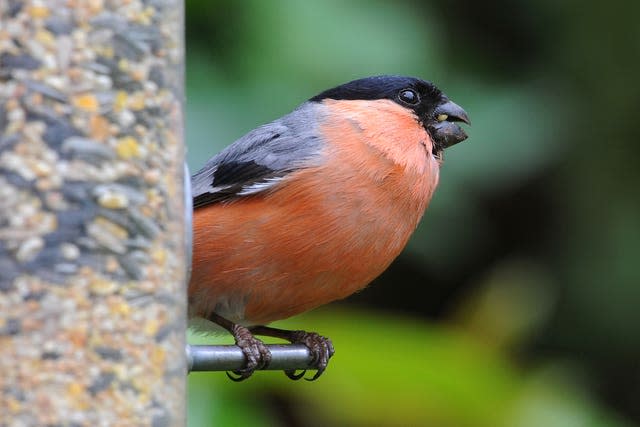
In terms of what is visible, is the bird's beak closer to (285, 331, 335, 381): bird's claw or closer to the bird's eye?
the bird's eye

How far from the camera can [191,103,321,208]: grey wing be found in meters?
3.84

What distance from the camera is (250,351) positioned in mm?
3449

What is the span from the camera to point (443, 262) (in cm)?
575

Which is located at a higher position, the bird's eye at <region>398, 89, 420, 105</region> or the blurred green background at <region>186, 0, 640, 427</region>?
the bird's eye at <region>398, 89, 420, 105</region>

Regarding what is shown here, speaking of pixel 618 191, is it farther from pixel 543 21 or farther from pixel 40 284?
pixel 40 284

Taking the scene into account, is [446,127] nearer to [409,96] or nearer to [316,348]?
[409,96]

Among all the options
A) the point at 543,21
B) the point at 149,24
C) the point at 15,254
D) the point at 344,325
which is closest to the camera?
the point at 15,254

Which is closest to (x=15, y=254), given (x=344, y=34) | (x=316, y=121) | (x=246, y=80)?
(x=316, y=121)

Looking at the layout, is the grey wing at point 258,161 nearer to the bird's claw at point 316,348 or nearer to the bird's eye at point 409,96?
the bird's eye at point 409,96

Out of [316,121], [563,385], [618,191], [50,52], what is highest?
[50,52]

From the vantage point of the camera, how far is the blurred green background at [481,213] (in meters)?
4.52

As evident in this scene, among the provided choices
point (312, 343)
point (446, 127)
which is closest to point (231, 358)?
point (312, 343)

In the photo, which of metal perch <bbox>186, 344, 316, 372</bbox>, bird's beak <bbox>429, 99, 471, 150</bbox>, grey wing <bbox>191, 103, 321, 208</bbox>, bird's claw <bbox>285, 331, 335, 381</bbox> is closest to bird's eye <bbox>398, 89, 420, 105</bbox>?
bird's beak <bbox>429, 99, 471, 150</bbox>

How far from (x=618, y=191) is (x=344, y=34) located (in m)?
1.64
